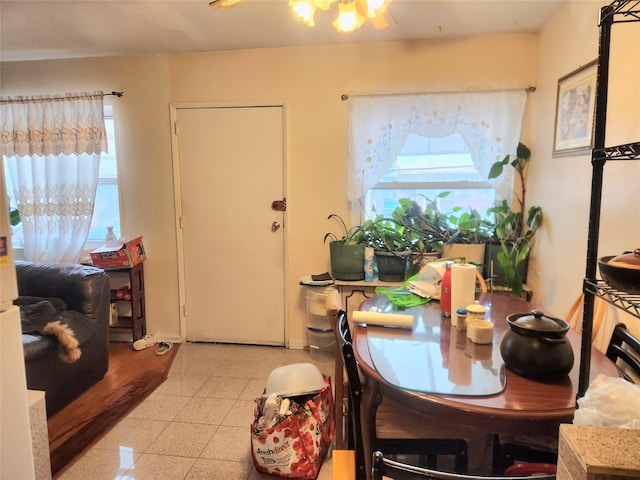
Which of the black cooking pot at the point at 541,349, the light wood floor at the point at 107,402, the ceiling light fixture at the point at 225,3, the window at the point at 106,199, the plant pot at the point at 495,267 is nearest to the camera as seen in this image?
the black cooking pot at the point at 541,349

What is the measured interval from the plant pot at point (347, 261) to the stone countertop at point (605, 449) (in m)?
2.33

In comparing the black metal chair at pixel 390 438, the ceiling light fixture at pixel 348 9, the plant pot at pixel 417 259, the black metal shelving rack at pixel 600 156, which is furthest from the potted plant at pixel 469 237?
the black metal shelving rack at pixel 600 156

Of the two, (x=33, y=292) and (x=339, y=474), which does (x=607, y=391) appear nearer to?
(x=339, y=474)

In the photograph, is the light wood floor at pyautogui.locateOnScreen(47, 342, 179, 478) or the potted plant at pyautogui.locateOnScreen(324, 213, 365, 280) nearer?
the light wood floor at pyautogui.locateOnScreen(47, 342, 179, 478)

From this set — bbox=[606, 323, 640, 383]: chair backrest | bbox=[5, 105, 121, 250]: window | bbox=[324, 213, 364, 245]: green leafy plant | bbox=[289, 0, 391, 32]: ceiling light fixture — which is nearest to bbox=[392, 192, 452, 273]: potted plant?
bbox=[324, 213, 364, 245]: green leafy plant

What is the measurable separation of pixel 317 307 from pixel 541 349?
6.37 ft

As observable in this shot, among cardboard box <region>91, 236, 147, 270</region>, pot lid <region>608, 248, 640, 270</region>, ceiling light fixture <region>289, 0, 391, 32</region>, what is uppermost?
ceiling light fixture <region>289, 0, 391, 32</region>

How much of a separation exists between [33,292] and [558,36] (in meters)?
3.65

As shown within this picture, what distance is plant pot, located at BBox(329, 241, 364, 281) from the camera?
118 inches

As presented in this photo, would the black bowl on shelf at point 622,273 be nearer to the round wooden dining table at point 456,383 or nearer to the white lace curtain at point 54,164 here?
the round wooden dining table at point 456,383

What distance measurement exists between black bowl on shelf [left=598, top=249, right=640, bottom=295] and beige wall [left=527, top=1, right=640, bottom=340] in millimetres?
863

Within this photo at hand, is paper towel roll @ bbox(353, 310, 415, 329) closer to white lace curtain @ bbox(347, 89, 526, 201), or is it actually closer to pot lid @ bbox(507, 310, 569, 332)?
pot lid @ bbox(507, 310, 569, 332)

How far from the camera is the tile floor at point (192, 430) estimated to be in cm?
196

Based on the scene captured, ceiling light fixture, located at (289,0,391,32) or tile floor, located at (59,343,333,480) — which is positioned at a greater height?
ceiling light fixture, located at (289,0,391,32)
